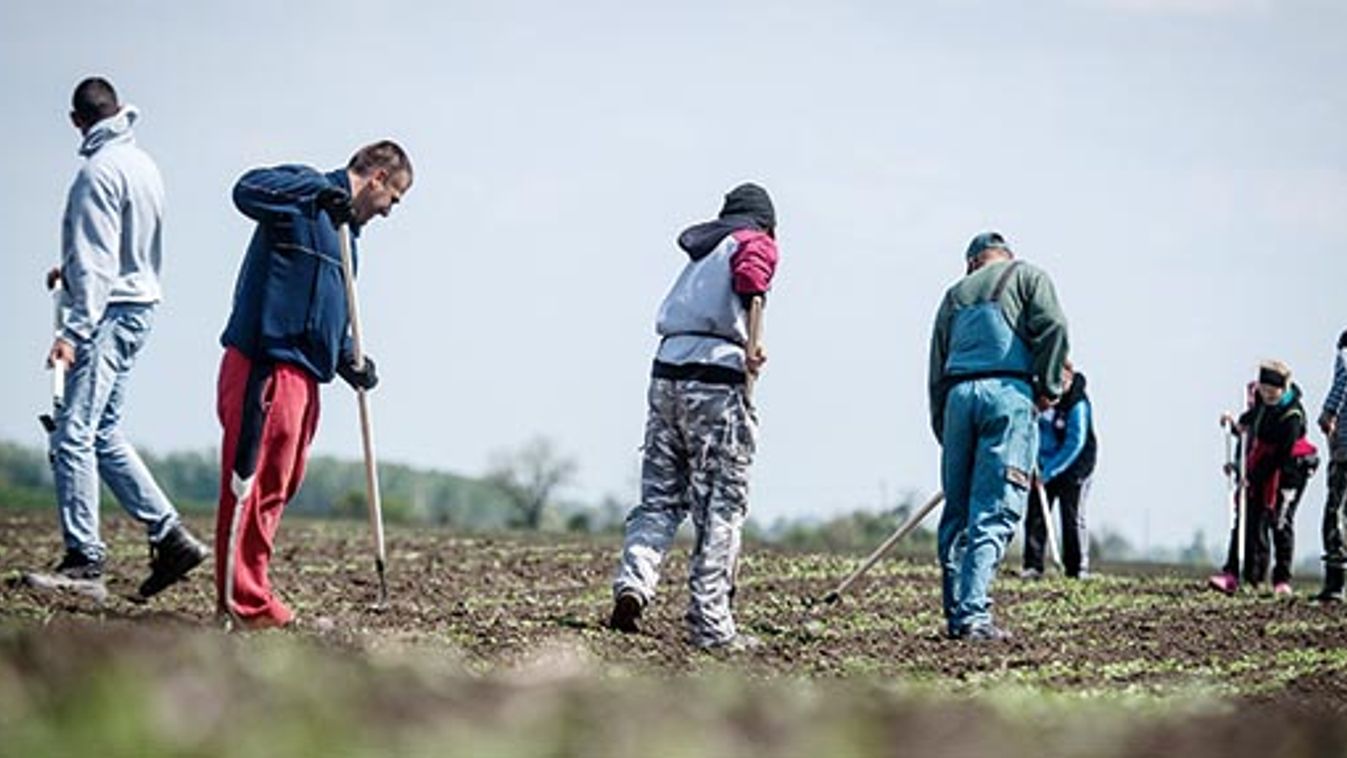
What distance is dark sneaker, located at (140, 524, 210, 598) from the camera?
510 inches

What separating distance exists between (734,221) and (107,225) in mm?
3233

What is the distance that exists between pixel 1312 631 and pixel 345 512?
29.1m

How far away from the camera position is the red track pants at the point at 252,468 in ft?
35.9

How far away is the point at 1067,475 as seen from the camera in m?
21.4

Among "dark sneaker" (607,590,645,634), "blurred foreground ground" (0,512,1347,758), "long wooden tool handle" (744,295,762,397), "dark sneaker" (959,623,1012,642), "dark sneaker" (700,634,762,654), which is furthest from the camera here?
"dark sneaker" (959,623,1012,642)

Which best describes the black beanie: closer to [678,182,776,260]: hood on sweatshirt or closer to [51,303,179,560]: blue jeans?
[678,182,776,260]: hood on sweatshirt

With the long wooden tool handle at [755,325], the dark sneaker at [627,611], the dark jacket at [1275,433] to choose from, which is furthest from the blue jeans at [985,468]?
the dark jacket at [1275,433]

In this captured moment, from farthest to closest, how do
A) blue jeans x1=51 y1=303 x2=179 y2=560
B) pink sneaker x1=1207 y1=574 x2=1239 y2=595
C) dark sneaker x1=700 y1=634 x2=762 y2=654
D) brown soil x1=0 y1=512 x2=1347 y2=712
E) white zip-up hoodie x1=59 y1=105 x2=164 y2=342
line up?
pink sneaker x1=1207 y1=574 x2=1239 y2=595 < blue jeans x1=51 y1=303 x2=179 y2=560 < white zip-up hoodie x1=59 y1=105 x2=164 y2=342 < dark sneaker x1=700 y1=634 x2=762 y2=654 < brown soil x1=0 y1=512 x2=1347 y2=712

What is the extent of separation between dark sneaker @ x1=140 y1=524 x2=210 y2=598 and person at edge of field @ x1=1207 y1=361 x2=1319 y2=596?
9.91 m

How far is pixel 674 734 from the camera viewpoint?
4.27 meters

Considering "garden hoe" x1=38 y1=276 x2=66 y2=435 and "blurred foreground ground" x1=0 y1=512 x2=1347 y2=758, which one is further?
"garden hoe" x1=38 y1=276 x2=66 y2=435

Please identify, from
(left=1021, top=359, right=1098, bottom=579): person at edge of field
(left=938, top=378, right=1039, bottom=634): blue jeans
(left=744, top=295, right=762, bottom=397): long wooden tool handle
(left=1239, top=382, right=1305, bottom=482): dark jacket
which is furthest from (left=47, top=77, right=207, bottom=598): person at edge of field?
(left=1239, top=382, right=1305, bottom=482): dark jacket

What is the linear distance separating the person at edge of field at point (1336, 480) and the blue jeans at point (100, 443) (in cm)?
997

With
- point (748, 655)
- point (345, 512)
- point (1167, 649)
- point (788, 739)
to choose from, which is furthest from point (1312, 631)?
point (345, 512)
